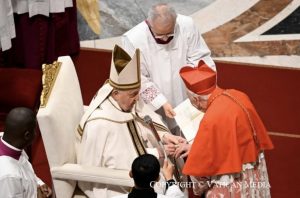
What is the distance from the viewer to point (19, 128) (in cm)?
365

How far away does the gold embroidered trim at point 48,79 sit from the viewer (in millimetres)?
4434

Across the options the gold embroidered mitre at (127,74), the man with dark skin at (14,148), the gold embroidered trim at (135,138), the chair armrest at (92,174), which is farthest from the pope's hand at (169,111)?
the man with dark skin at (14,148)

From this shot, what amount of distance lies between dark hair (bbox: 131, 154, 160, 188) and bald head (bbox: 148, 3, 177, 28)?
1.89 metres

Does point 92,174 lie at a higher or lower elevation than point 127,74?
lower

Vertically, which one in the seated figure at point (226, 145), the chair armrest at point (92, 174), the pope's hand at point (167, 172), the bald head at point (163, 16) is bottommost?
the chair armrest at point (92, 174)

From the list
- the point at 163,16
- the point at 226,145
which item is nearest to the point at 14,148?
the point at 226,145

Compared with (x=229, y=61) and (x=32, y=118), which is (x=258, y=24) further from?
(x=32, y=118)

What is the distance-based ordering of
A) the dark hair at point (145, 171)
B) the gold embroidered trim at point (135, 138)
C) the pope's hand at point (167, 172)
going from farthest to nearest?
the gold embroidered trim at point (135, 138) < the pope's hand at point (167, 172) < the dark hair at point (145, 171)

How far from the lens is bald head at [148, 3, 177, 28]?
5.04 meters

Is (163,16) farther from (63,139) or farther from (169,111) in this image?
(63,139)

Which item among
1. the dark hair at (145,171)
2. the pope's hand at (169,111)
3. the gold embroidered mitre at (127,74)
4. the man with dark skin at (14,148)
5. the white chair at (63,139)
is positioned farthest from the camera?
the pope's hand at (169,111)

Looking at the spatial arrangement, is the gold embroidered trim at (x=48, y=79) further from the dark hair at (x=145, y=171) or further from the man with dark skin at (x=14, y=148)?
the dark hair at (x=145, y=171)

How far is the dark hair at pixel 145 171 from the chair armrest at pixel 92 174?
87cm

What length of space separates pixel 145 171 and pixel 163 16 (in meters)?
2.02
